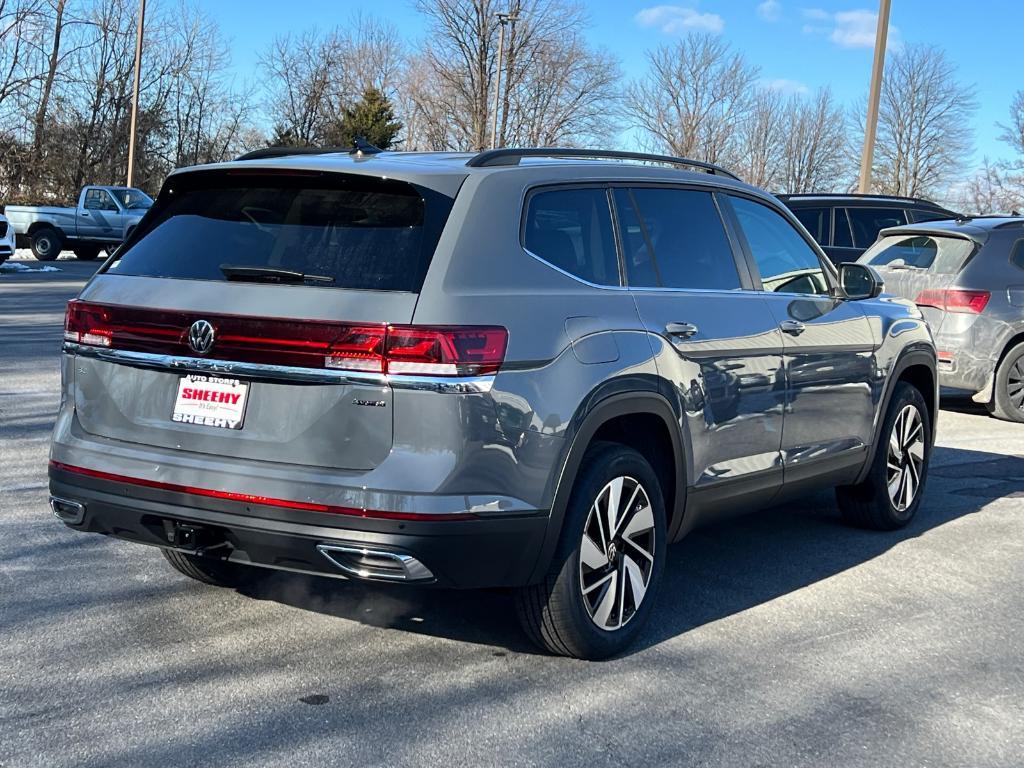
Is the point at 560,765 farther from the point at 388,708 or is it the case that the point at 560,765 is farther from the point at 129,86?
the point at 129,86

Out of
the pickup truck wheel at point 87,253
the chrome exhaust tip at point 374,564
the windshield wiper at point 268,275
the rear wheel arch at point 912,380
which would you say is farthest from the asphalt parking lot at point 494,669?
the pickup truck wheel at point 87,253

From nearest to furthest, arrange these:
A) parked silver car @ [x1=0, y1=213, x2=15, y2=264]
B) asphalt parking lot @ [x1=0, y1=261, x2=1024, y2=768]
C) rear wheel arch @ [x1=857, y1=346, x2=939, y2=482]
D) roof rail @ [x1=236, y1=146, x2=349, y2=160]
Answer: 1. asphalt parking lot @ [x1=0, y1=261, x2=1024, y2=768]
2. roof rail @ [x1=236, y1=146, x2=349, y2=160]
3. rear wheel arch @ [x1=857, y1=346, x2=939, y2=482]
4. parked silver car @ [x1=0, y1=213, x2=15, y2=264]

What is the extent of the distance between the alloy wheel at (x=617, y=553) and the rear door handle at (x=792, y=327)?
1.31 metres

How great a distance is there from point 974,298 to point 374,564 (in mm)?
8468

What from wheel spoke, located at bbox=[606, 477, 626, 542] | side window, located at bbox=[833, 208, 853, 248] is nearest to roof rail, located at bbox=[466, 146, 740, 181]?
wheel spoke, located at bbox=[606, 477, 626, 542]

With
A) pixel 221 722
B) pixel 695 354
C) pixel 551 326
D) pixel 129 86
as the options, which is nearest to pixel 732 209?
pixel 695 354

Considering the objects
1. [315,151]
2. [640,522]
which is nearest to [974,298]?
[640,522]

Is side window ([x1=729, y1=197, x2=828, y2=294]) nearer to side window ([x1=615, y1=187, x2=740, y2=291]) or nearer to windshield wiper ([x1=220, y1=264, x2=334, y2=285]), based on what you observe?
side window ([x1=615, y1=187, x2=740, y2=291])

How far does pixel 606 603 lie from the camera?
4289mm

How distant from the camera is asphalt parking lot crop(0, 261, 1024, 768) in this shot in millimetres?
3508

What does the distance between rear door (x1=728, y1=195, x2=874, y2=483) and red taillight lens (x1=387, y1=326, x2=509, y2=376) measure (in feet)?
6.87

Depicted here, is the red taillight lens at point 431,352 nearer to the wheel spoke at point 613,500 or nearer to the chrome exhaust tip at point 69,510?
the wheel spoke at point 613,500

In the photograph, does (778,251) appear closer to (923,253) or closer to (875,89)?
(923,253)

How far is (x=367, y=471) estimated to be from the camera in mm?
3635
